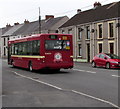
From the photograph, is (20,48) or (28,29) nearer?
(20,48)

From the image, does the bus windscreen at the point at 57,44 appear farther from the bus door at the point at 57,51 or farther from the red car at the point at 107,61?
the red car at the point at 107,61

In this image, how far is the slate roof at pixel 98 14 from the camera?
133 ft

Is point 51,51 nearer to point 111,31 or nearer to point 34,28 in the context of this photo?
point 111,31

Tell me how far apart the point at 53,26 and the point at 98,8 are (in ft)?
53.6

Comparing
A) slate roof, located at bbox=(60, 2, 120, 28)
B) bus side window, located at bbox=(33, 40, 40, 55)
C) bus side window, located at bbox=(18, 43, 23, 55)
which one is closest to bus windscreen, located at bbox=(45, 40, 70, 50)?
bus side window, located at bbox=(33, 40, 40, 55)

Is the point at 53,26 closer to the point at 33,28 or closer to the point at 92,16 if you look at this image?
the point at 33,28

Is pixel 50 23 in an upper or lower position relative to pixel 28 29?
upper

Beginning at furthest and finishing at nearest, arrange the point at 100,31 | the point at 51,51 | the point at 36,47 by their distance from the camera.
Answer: the point at 100,31 → the point at 36,47 → the point at 51,51

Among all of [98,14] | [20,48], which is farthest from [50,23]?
[20,48]

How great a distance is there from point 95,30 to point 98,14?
3.22m

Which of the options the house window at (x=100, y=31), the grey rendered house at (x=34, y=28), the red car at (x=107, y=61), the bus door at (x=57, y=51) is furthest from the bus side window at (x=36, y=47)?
the grey rendered house at (x=34, y=28)

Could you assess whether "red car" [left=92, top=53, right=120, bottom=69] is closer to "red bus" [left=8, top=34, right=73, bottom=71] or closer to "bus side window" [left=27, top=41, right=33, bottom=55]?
"red bus" [left=8, top=34, right=73, bottom=71]

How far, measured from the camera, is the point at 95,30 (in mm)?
43094

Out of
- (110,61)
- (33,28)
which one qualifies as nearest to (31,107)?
(110,61)
